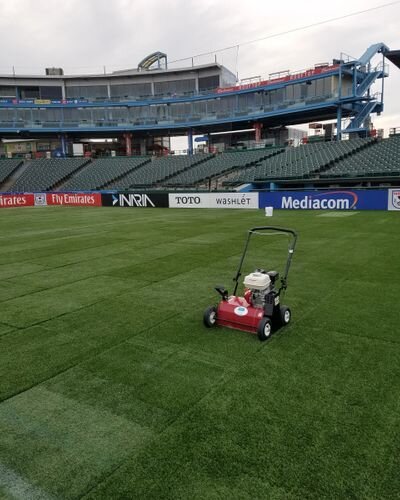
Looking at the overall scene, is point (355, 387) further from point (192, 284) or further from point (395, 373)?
point (192, 284)

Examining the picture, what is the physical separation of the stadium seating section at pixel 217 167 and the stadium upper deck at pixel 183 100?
510 centimetres

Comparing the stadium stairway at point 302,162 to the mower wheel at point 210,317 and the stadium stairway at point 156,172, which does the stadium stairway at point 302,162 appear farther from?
the mower wheel at point 210,317

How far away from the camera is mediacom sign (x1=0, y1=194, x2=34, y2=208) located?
142ft

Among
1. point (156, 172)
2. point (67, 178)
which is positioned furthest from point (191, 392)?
point (67, 178)

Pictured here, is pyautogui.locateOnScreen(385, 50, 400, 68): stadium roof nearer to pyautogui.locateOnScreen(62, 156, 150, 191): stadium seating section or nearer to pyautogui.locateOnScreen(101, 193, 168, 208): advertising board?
pyautogui.locateOnScreen(101, 193, 168, 208): advertising board

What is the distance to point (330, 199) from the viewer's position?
1110 inches

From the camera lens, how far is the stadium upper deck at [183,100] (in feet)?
150

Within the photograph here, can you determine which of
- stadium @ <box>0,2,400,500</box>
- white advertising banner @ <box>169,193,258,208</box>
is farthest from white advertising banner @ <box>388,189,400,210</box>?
white advertising banner @ <box>169,193,258,208</box>

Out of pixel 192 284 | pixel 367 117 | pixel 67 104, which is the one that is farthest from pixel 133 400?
pixel 67 104

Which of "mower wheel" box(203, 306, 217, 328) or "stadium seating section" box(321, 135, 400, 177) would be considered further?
"stadium seating section" box(321, 135, 400, 177)

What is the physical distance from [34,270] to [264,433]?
9496 millimetres

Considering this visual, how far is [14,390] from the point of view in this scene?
4.90 meters

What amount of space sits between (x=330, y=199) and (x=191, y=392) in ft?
84.4

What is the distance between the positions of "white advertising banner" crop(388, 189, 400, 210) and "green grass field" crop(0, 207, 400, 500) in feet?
58.4
